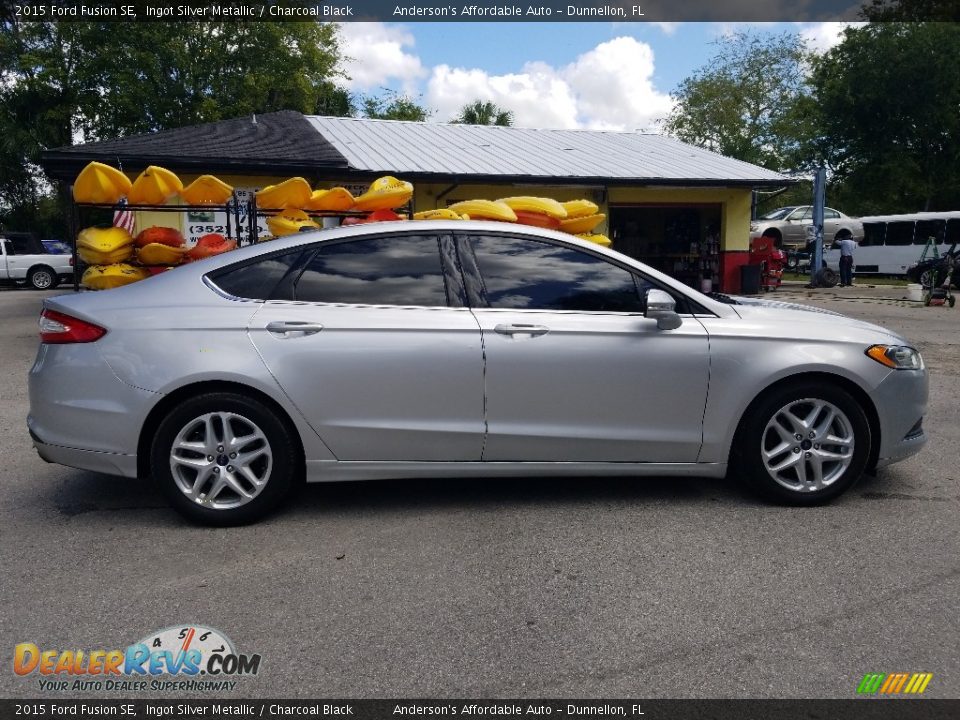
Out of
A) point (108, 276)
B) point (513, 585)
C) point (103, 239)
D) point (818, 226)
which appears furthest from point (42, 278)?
point (513, 585)

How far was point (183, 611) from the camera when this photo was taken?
10.0 feet

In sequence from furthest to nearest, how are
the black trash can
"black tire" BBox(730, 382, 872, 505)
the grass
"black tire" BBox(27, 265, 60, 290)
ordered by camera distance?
the grass, "black tire" BBox(27, 265, 60, 290), the black trash can, "black tire" BBox(730, 382, 872, 505)

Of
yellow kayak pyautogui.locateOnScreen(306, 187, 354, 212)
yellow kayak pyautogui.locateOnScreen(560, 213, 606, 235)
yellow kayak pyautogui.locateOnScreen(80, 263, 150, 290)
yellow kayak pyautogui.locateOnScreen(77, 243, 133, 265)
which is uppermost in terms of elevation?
yellow kayak pyautogui.locateOnScreen(306, 187, 354, 212)

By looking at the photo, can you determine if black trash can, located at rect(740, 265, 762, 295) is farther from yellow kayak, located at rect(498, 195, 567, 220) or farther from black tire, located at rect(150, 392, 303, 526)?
black tire, located at rect(150, 392, 303, 526)

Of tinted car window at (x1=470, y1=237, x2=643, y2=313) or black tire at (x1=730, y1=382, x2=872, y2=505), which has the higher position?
tinted car window at (x1=470, y1=237, x2=643, y2=313)

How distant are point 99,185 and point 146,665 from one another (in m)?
6.48

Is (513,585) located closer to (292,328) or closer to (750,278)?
(292,328)

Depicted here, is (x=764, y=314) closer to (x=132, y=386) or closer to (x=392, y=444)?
(x=392, y=444)

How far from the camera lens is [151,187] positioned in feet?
26.8

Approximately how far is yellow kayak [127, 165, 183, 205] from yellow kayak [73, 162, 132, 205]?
107 millimetres

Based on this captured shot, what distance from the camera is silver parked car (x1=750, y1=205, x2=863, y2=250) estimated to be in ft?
96.0

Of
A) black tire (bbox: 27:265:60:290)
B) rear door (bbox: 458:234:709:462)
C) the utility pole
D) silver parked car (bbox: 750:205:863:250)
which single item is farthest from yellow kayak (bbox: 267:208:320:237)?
silver parked car (bbox: 750:205:863:250)

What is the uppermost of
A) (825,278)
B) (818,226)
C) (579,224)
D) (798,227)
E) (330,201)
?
(798,227)

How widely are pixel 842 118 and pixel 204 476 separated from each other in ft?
139
